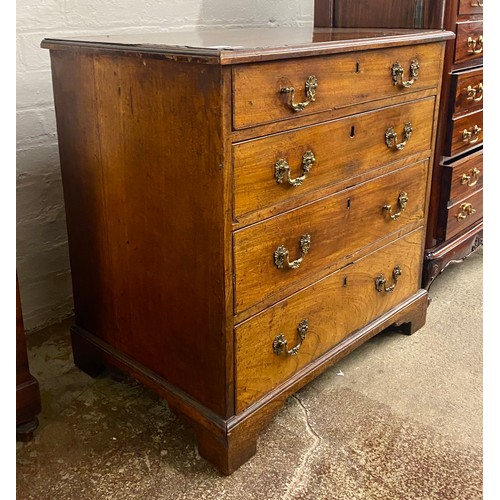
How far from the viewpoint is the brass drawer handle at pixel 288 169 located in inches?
53.2

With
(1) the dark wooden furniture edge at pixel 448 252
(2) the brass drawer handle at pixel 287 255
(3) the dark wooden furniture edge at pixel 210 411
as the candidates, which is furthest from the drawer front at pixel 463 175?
(2) the brass drawer handle at pixel 287 255

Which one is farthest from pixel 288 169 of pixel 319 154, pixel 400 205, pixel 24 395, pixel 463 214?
pixel 463 214

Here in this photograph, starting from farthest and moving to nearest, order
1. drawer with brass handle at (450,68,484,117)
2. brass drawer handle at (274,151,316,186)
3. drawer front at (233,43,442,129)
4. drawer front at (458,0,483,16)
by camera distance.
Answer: drawer with brass handle at (450,68,484,117)
drawer front at (458,0,483,16)
brass drawer handle at (274,151,316,186)
drawer front at (233,43,442,129)

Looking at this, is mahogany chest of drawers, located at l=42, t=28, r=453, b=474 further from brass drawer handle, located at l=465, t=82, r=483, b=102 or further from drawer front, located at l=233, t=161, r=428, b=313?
brass drawer handle, located at l=465, t=82, r=483, b=102

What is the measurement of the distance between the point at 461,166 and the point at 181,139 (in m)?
1.27

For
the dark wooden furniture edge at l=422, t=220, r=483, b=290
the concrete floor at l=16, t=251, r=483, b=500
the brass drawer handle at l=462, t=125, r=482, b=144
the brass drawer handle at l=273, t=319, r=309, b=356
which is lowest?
the concrete floor at l=16, t=251, r=483, b=500

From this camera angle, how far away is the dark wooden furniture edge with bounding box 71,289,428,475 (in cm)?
146

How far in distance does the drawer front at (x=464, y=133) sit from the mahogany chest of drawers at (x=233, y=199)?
298 millimetres

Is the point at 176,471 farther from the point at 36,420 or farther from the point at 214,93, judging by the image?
the point at 214,93

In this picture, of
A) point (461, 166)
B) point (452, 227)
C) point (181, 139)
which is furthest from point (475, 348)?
point (181, 139)

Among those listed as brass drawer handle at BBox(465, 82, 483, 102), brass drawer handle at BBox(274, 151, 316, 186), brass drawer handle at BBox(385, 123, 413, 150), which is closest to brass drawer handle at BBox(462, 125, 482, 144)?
brass drawer handle at BBox(465, 82, 483, 102)

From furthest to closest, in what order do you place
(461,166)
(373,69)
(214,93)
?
(461,166) < (373,69) < (214,93)

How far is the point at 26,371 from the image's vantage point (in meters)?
1.56

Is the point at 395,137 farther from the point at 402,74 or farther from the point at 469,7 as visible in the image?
the point at 469,7
